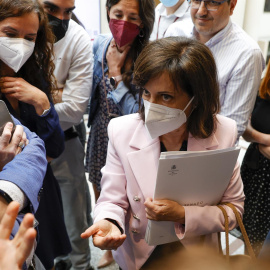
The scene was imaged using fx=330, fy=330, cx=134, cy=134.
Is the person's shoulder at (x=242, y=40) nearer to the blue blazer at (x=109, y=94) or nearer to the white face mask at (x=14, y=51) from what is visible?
the blue blazer at (x=109, y=94)

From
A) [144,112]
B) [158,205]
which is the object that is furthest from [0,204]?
[144,112]

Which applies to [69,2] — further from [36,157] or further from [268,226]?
[268,226]

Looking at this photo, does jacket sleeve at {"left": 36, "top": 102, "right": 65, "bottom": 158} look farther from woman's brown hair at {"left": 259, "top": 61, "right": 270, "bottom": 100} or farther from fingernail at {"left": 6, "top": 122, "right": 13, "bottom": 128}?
woman's brown hair at {"left": 259, "top": 61, "right": 270, "bottom": 100}

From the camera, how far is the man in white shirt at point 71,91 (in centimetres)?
211

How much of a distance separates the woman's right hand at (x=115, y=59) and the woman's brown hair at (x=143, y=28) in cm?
3

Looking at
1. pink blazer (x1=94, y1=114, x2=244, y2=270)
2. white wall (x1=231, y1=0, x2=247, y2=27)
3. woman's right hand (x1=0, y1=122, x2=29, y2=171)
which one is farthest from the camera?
white wall (x1=231, y1=0, x2=247, y2=27)

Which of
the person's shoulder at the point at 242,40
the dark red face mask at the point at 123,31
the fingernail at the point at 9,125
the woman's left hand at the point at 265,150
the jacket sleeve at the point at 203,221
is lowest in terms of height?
the woman's left hand at the point at 265,150

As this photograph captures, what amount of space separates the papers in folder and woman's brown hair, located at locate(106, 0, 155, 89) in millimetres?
934

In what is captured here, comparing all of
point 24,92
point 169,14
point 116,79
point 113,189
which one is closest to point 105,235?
point 113,189

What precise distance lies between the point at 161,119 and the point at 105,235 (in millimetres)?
523

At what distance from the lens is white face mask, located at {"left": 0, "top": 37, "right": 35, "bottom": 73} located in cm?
162

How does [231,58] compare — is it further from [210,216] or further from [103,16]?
[103,16]

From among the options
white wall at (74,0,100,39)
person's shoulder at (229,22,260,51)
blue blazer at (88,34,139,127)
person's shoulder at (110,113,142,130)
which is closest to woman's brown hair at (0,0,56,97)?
blue blazer at (88,34,139,127)

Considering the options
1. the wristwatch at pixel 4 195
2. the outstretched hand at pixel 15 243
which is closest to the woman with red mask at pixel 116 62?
the wristwatch at pixel 4 195
